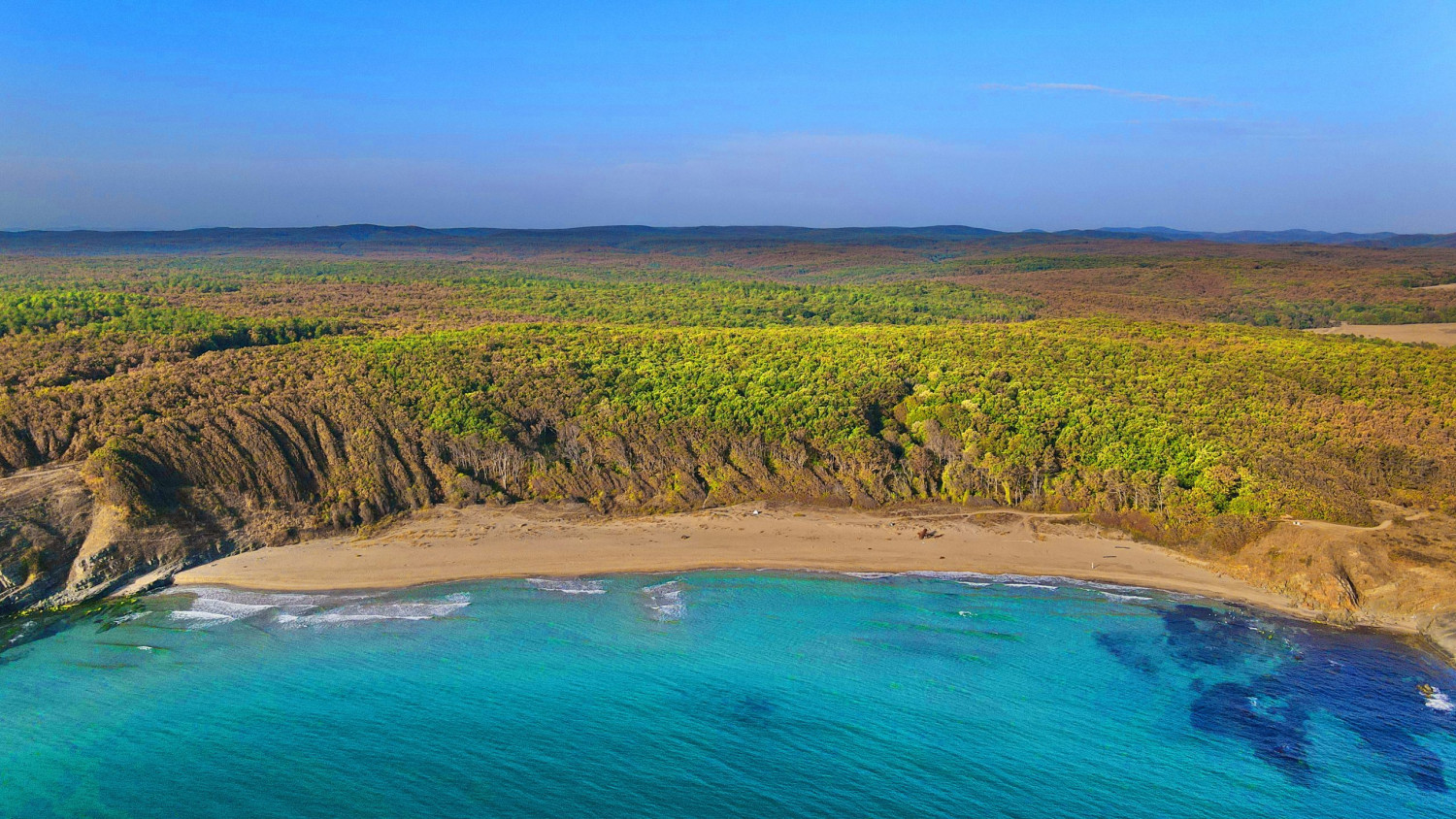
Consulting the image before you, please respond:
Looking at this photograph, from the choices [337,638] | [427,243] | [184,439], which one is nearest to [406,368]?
[184,439]

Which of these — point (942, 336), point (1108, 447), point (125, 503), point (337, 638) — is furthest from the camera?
point (942, 336)

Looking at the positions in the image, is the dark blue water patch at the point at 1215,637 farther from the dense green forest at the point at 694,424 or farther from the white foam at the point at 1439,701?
the dense green forest at the point at 694,424

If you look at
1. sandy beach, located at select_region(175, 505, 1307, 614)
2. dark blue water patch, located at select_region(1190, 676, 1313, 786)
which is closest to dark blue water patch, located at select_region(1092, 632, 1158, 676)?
dark blue water patch, located at select_region(1190, 676, 1313, 786)

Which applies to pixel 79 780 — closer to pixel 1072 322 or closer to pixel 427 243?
pixel 1072 322

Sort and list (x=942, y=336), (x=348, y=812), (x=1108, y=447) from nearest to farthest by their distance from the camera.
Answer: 1. (x=348, y=812)
2. (x=1108, y=447)
3. (x=942, y=336)

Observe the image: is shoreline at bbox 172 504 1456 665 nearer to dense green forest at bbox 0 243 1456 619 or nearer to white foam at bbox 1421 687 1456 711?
dense green forest at bbox 0 243 1456 619

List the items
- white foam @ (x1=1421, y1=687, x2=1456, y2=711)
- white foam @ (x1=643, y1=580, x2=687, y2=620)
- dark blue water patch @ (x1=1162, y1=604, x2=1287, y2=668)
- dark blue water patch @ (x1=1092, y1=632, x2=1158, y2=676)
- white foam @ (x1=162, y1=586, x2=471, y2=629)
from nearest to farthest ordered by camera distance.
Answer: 1. white foam @ (x1=1421, y1=687, x2=1456, y2=711)
2. dark blue water patch @ (x1=1092, y1=632, x2=1158, y2=676)
3. dark blue water patch @ (x1=1162, y1=604, x2=1287, y2=668)
4. white foam @ (x1=162, y1=586, x2=471, y2=629)
5. white foam @ (x1=643, y1=580, x2=687, y2=620)
